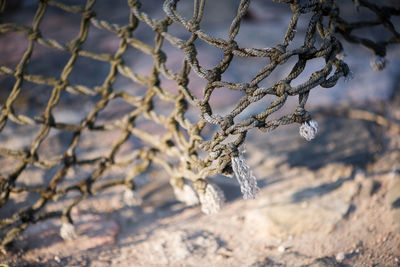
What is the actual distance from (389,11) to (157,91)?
27.3 inches

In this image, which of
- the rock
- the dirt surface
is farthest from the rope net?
the rock

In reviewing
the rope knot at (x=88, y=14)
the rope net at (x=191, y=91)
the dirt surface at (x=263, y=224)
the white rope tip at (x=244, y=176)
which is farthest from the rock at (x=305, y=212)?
the rope knot at (x=88, y=14)

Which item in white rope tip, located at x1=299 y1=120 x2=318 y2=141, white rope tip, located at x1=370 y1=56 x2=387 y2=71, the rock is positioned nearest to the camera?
white rope tip, located at x1=299 y1=120 x2=318 y2=141

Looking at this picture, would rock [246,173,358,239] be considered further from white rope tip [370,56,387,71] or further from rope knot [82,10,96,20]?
rope knot [82,10,96,20]

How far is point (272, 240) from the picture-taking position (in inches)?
39.1

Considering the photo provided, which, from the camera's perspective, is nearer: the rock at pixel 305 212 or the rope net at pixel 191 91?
the rope net at pixel 191 91

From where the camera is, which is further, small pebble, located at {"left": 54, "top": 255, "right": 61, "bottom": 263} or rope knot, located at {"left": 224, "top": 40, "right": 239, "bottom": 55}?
small pebble, located at {"left": 54, "top": 255, "right": 61, "bottom": 263}

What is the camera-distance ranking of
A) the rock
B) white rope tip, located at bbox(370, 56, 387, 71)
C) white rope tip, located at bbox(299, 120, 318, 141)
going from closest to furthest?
white rope tip, located at bbox(299, 120, 318, 141) → white rope tip, located at bbox(370, 56, 387, 71) → the rock

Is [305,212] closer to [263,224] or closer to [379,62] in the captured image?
[263,224]

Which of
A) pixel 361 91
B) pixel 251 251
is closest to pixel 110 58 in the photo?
pixel 251 251

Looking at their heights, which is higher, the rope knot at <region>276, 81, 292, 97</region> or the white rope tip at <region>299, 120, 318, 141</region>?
the rope knot at <region>276, 81, 292, 97</region>

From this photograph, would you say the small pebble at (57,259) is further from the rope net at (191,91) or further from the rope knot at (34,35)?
the rope knot at (34,35)

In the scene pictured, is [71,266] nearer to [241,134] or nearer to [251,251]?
[251,251]

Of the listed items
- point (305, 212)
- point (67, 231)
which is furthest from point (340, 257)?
point (67, 231)
